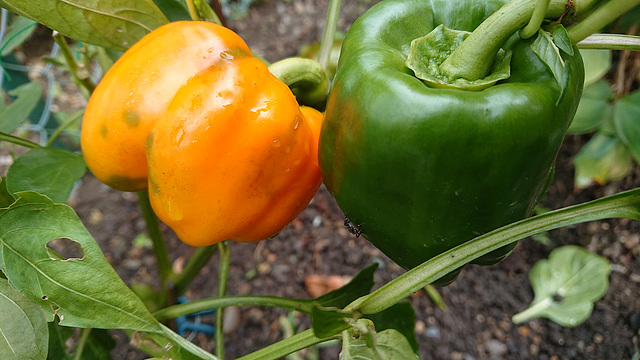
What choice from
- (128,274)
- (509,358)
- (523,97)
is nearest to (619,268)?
(509,358)

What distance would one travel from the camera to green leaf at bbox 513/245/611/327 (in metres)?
1.38

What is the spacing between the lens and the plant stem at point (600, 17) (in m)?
0.54

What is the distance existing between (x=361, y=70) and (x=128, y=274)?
4.33 ft

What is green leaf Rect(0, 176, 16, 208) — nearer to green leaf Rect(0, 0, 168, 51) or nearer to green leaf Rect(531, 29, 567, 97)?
green leaf Rect(0, 0, 168, 51)

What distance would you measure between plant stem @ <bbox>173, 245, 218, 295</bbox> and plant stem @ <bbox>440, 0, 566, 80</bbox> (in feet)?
2.12

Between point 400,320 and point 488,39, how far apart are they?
52cm

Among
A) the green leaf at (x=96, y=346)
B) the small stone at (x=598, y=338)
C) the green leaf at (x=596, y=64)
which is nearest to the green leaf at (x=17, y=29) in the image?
the green leaf at (x=96, y=346)

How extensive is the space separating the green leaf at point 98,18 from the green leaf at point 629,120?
1.26 meters

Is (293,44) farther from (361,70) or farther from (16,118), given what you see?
(361,70)

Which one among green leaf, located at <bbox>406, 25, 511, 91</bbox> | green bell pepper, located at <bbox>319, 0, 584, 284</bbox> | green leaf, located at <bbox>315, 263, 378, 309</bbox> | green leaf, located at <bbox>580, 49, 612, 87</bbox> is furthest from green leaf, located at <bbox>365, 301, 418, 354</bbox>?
green leaf, located at <bbox>580, 49, 612, 87</bbox>

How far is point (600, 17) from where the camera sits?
1.80 feet

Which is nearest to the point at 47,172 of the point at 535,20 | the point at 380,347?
the point at 380,347

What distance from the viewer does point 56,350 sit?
81 centimetres

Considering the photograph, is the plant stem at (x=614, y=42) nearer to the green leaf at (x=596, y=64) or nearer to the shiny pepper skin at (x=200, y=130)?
the shiny pepper skin at (x=200, y=130)
